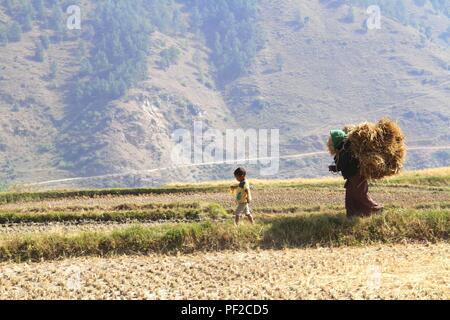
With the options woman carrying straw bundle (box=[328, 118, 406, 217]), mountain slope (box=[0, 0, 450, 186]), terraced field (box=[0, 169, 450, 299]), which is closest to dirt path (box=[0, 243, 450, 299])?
terraced field (box=[0, 169, 450, 299])

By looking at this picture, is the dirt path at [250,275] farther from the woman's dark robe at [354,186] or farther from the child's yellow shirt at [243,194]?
the child's yellow shirt at [243,194]

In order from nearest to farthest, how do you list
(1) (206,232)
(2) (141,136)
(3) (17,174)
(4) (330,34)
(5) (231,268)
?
(5) (231,268) < (1) (206,232) < (3) (17,174) < (2) (141,136) < (4) (330,34)

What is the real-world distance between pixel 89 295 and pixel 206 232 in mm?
3658

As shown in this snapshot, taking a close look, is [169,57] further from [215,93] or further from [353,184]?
[353,184]

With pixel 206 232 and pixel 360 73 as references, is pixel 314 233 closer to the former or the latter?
pixel 206 232

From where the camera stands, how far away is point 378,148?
517 inches

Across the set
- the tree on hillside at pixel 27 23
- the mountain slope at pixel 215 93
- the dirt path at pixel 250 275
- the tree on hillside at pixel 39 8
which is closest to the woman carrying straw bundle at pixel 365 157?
the dirt path at pixel 250 275

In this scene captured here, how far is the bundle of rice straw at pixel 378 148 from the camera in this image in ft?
42.8

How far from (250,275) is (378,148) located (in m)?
4.61

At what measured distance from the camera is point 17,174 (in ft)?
351

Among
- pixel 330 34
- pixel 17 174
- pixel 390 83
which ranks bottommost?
pixel 17 174

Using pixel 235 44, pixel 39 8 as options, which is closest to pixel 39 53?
A: pixel 39 8

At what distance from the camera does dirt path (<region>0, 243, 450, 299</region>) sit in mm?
8883

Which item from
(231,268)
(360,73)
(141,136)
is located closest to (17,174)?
(141,136)
